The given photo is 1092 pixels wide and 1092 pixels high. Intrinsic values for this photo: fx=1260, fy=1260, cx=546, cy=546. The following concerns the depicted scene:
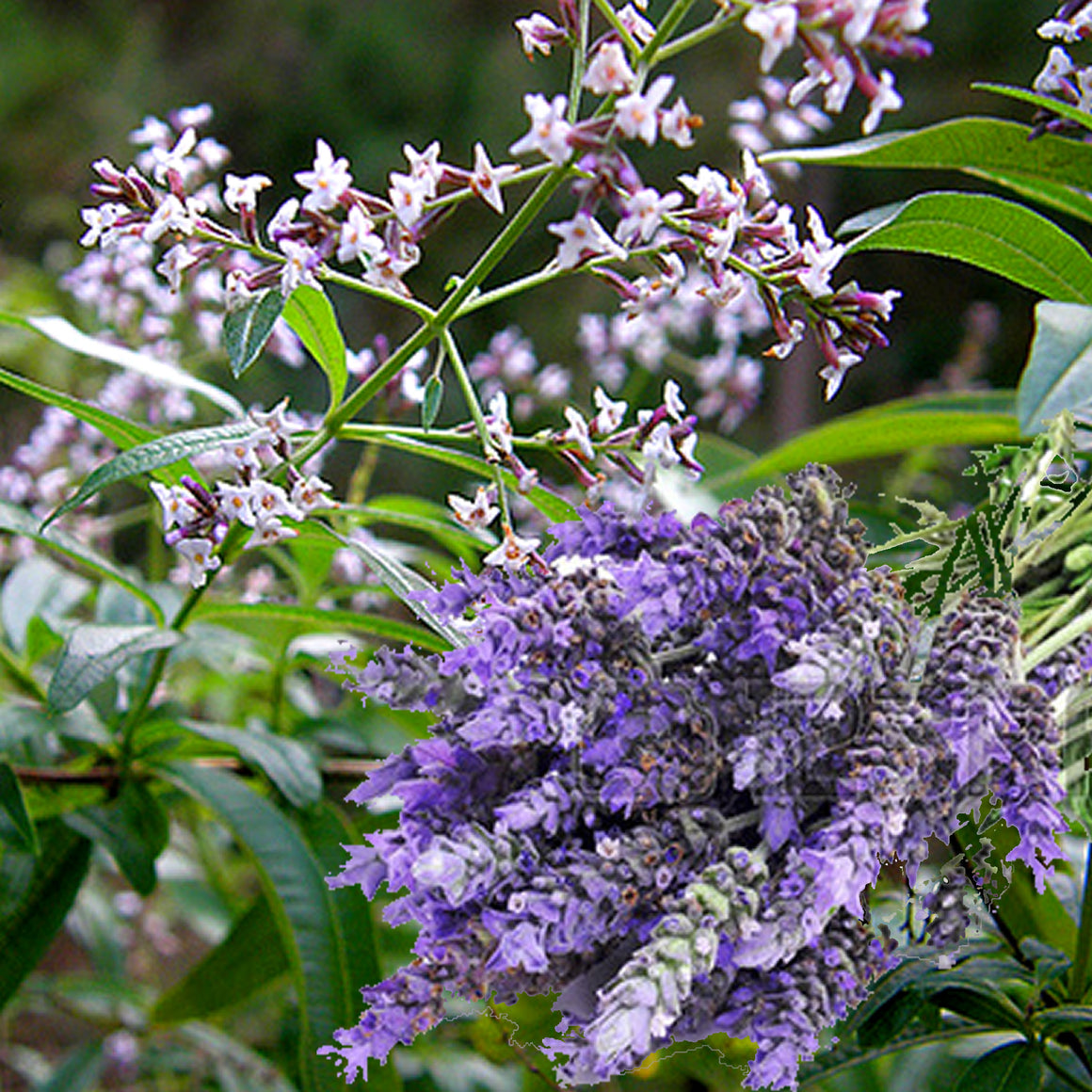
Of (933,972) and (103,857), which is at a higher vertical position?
(103,857)

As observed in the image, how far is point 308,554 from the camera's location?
0.88 meters

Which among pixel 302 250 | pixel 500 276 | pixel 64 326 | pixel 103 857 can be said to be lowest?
pixel 103 857

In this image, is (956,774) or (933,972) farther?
(933,972)

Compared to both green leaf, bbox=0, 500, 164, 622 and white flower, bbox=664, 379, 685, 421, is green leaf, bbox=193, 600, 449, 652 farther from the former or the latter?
white flower, bbox=664, 379, 685, 421

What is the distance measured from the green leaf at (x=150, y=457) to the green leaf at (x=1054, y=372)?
293 millimetres

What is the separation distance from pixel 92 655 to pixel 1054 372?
43cm

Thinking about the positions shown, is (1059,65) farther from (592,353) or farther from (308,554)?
(592,353)

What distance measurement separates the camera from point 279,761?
0.73 metres

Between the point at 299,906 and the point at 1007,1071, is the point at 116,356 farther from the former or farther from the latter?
the point at 1007,1071

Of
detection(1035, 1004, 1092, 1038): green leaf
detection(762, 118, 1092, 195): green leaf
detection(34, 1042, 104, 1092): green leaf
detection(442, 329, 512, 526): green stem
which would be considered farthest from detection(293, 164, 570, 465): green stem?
detection(34, 1042, 104, 1092): green leaf

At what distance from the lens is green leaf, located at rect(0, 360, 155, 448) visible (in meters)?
0.56

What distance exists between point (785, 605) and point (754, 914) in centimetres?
9

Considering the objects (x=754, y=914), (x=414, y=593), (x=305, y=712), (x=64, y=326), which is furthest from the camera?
(x=305, y=712)

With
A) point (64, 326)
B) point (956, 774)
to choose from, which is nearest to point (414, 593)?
point (956, 774)
